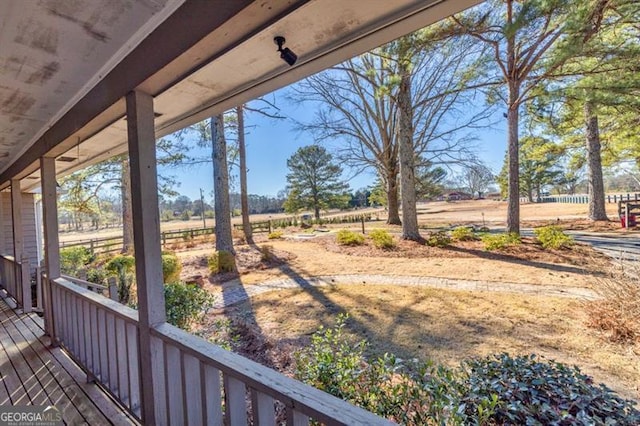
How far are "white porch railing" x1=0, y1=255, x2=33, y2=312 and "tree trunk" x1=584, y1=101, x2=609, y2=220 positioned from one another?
14.8 meters

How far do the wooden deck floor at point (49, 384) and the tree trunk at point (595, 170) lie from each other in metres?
13.8

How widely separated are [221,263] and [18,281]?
348 centimetres

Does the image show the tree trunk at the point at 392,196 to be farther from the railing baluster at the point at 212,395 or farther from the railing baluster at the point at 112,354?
the railing baluster at the point at 212,395

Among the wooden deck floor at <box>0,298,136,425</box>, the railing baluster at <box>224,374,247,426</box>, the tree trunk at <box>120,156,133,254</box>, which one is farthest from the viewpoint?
the tree trunk at <box>120,156,133,254</box>

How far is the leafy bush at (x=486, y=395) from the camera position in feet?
4.66

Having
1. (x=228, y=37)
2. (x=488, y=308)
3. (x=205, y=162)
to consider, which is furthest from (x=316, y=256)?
(x=228, y=37)

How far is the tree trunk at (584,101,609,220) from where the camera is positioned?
404 inches

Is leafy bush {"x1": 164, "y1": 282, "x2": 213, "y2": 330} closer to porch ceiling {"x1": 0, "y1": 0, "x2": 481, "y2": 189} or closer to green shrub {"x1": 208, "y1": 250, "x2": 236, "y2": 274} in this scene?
porch ceiling {"x1": 0, "y1": 0, "x2": 481, "y2": 189}

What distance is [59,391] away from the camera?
Result: 2324 millimetres

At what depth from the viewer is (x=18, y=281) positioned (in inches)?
180

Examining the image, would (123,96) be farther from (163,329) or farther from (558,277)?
(558,277)

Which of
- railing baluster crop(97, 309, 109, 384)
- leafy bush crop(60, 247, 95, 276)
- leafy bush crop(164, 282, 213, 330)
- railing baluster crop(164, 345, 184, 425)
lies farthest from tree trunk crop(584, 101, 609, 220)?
leafy bush crop(60, 247, 95, 276)

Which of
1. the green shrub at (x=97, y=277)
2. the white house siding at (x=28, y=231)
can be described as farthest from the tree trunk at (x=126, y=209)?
the green shrub at (x=97, y=277)

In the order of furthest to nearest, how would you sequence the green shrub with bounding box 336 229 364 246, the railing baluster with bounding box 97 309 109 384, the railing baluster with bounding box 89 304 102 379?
1. the green shrub with bounding box 336 229 364 246
2. the railing baluster with bounding box 89 304 102 379
3. the railing baluster with bounding box 97 309 109 384
